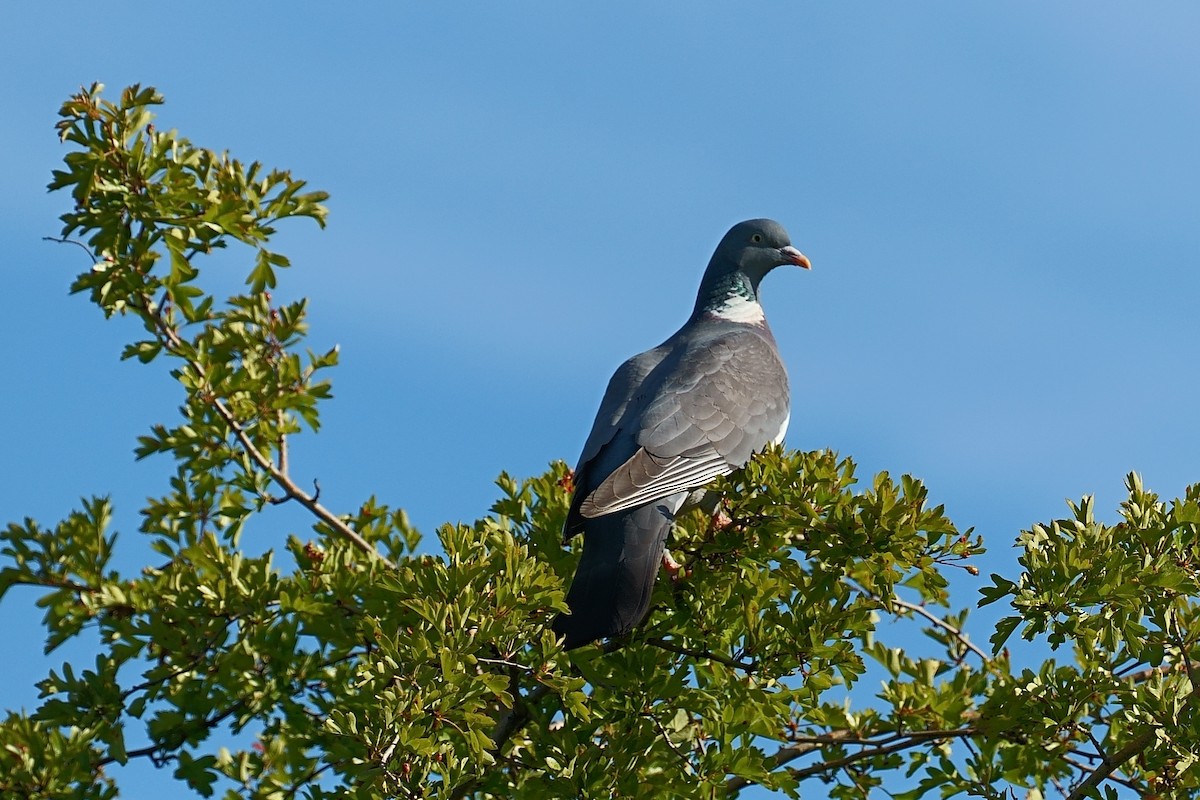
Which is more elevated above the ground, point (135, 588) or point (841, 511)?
point (135, 588)

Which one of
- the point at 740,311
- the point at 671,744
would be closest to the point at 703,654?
the point at 671,744

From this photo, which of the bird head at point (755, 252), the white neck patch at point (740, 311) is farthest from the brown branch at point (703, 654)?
the bird head at point (755, 252)

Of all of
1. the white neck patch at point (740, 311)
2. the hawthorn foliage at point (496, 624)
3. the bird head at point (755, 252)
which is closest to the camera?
the hawthorn foliage at point (496, 624)

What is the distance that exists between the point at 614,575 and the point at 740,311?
2.73m

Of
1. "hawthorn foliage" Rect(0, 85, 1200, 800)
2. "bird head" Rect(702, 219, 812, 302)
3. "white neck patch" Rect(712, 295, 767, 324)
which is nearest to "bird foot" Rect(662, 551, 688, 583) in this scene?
"hawthorn foliage" Rect(0, 85, 1200, 800)

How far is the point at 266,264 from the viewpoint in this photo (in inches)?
219

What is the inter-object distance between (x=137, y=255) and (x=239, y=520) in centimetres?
129

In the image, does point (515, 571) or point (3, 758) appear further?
point (3, 758)

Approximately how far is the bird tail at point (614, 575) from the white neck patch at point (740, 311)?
2.23m

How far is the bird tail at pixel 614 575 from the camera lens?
187 inches

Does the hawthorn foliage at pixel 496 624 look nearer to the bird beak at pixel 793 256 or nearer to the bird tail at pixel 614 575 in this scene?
the bird tail at pixel 614 575

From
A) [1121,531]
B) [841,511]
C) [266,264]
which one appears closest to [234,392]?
[266,264]

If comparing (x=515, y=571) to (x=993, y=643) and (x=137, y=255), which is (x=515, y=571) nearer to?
(x=993, y=643)

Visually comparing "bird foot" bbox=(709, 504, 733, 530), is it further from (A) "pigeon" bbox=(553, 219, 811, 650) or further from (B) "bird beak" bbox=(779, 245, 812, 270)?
(B) "bird beak" bbox=(779, 245, 812, 270)
